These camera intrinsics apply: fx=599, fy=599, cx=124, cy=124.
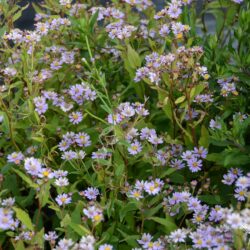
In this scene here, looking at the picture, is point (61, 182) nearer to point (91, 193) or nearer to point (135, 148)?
point (91, 193)

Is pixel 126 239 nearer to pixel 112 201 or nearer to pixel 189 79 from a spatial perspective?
pixel 112 201

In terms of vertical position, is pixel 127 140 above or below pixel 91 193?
above

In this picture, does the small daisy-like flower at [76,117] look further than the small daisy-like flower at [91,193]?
Yes

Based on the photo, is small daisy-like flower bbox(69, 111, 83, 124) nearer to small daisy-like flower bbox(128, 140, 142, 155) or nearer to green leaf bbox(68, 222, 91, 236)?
small daisy-like flower bbox(128, 140, 142, 155)

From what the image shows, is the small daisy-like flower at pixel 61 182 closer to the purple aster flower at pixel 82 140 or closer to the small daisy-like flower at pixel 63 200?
the small daisy-like flower at pixel 63 200

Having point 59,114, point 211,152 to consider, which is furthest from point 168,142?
point 59,114

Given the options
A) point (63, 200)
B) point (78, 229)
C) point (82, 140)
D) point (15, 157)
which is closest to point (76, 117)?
point (82, 140)

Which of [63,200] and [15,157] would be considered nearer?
[63,200]

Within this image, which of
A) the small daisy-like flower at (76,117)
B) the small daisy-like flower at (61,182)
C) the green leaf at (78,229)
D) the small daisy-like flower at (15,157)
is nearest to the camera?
the green leaf at (78,229)

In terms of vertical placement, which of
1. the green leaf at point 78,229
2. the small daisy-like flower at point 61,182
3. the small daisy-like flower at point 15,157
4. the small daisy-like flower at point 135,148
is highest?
the small daisy-like flower at point 135,148

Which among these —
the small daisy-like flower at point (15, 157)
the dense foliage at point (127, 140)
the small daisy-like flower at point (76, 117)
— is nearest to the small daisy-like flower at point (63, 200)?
the dense foliage at point (127, 140)
